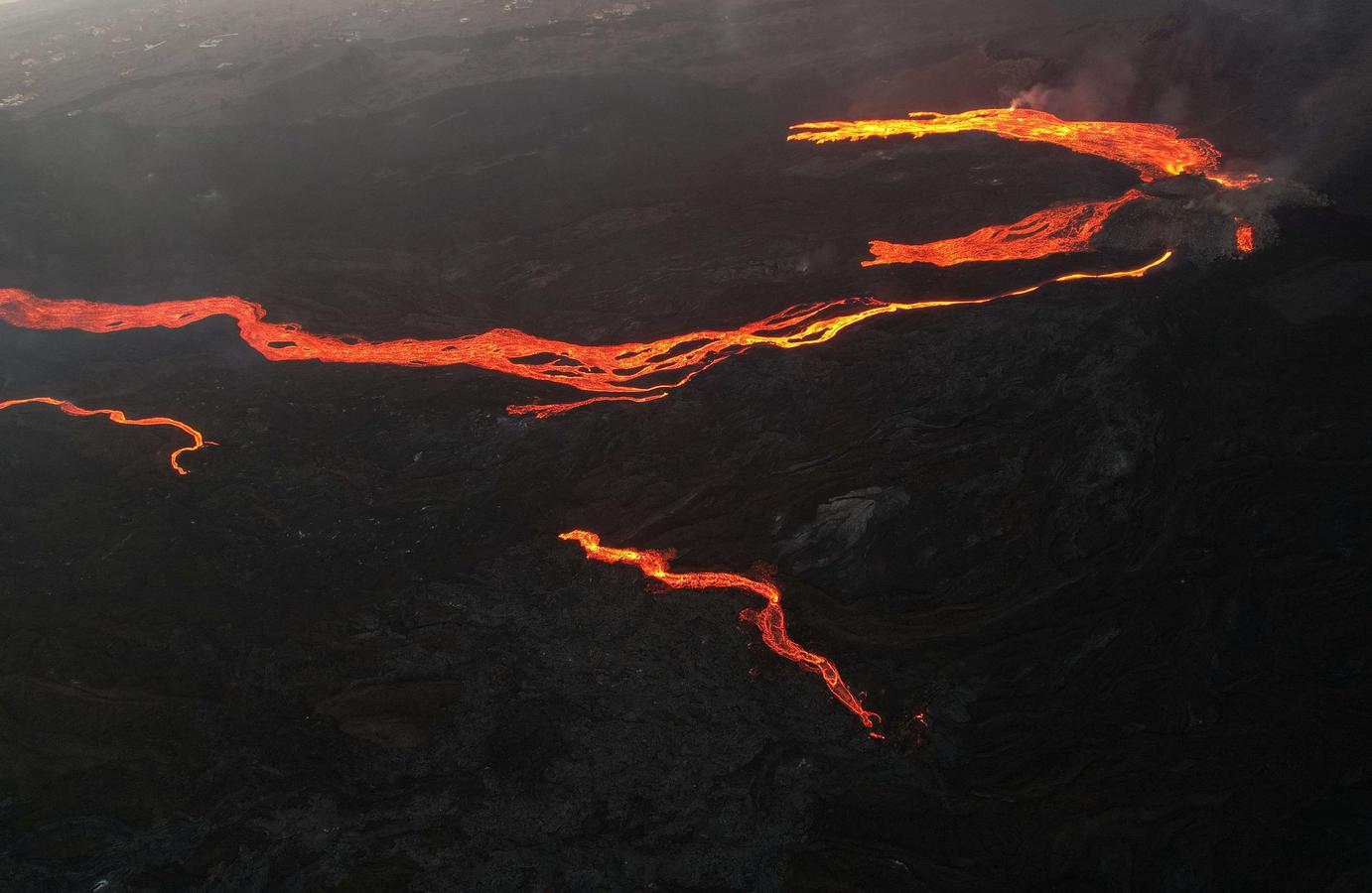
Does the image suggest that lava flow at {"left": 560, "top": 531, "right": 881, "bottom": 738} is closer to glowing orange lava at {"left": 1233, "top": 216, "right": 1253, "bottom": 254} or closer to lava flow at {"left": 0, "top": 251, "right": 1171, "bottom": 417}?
lava flow at {"left": 0, "top": 251, "right": 1171, "bottom": 417}

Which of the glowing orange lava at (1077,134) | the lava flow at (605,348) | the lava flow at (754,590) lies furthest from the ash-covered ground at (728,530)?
the glowing orange lava at (1077,134)

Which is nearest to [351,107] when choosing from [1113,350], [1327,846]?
[1113,350]

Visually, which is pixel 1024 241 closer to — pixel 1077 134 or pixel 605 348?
pixel 1077 134

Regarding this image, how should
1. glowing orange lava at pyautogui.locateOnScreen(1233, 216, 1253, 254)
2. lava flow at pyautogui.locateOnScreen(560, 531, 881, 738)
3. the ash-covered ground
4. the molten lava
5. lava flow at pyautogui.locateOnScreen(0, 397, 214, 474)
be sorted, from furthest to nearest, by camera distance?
the molten lava < glowing orange lava at pyautogui.locateOnScreen(1233, 216, 1253, 254) < lava flow at pyautogui.locateOnScreen(0, 397, 214, 474) < lava flow at pyautogui.locateOnScreen(560, 531, 881, 738) < the ash-covered ground

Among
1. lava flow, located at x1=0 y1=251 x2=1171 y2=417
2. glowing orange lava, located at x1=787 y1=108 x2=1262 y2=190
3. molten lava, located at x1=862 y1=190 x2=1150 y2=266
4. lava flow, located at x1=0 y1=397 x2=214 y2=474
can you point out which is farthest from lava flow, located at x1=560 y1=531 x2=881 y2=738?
glowing orange lava, located at x1=787 y1=108 x2=1262 y2=190

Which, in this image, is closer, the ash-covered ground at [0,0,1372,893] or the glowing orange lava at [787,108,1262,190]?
the ash-covered ground at [0,0,1372,893]

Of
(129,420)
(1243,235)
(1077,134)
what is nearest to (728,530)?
→ (129,420)

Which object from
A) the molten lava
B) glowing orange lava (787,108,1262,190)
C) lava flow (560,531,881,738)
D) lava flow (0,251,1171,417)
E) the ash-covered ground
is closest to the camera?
the ash-covered ground
